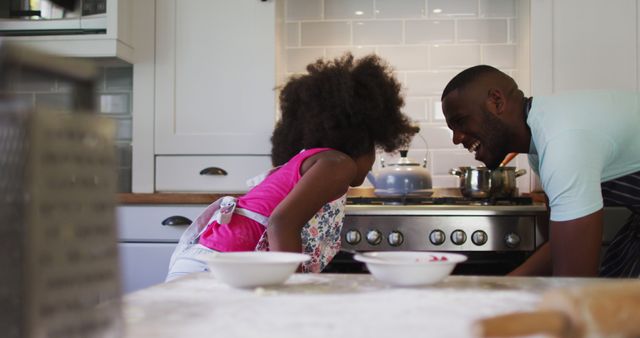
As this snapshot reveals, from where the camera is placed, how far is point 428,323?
547mm

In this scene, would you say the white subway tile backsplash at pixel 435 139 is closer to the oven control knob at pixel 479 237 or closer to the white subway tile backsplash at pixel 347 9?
the white subway tile backsplash at pixel 347 9

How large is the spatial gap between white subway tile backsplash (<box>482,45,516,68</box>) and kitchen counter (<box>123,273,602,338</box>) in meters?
1.88

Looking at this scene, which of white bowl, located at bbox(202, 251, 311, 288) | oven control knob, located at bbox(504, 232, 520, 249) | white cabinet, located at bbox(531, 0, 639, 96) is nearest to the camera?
white bowl, located at bbox(202, 251, 311, 288)

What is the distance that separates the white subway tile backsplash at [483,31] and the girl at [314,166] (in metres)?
1.07

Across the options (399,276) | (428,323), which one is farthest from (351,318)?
(399,276)

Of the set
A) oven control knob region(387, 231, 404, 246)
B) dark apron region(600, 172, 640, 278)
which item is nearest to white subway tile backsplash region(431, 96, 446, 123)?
oven control knob region(387, 231, 404, 246)

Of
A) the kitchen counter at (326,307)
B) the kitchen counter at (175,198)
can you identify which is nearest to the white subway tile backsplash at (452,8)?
the kitchen counter at (175,198)

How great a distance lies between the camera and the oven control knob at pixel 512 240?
1.97m

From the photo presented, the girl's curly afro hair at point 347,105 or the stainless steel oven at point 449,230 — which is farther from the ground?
the girl's curly afro hair at point 347,105

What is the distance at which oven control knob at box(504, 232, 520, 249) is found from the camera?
197 cm

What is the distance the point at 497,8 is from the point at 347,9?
1.99 feet

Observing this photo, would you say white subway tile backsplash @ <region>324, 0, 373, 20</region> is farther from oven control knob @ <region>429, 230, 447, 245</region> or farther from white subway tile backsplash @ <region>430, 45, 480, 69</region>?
oven control knob @ <region>429, 230, 447, 245</region>

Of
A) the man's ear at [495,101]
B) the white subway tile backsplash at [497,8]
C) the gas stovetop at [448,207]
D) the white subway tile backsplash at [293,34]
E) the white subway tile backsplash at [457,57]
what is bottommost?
the gas stovetop at [448,207]

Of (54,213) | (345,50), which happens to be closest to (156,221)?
(345,50)
